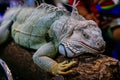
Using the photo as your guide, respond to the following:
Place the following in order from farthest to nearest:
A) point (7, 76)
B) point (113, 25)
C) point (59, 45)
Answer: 1. point (113, 25)
2. point (59, 45)
3. point (7, 76)

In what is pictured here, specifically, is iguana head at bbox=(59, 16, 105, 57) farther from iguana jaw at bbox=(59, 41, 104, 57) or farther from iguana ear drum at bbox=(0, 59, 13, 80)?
iguana ear drum at bbox=(0, 59, 13, 80)

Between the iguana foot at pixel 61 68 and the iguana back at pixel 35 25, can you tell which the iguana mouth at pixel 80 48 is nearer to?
the iguana foot at pixel 61 68

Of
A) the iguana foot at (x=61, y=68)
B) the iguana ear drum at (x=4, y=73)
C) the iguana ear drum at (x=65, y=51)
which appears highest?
the iguana ear drum at (x=65, y=51)

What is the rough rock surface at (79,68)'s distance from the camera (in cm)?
104

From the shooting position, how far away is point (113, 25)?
162cm

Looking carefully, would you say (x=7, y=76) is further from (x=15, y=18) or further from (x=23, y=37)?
(x=15, y=18)

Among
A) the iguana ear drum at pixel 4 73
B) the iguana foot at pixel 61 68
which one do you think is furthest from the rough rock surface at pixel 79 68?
the iguana ear drum at pixel 4 73

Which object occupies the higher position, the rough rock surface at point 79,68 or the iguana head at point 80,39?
the iguana head at point 80,39

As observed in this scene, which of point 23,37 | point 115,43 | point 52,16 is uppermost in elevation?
point 52,16

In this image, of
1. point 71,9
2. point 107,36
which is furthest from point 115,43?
point 71,9

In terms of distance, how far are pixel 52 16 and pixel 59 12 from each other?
4 cm

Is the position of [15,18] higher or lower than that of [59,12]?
lower

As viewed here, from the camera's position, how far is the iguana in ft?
3.62

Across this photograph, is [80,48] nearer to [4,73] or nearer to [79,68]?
[79,68]
